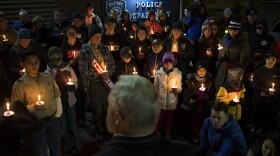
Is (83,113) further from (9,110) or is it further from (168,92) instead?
(9,110)

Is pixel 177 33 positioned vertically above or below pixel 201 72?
above

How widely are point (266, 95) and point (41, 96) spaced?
4248 millimetres

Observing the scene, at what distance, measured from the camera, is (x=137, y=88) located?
1769mm

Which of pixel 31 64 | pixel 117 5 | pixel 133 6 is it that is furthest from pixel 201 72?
pixel 117 5

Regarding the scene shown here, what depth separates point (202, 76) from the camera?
600 centimetres

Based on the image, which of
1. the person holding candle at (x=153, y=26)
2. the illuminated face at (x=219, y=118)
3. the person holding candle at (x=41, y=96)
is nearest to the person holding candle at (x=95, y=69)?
the person holding candle at (x=41, y=96)

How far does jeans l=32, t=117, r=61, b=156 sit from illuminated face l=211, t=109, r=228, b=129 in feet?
7.51

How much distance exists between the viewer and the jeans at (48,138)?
168 inches

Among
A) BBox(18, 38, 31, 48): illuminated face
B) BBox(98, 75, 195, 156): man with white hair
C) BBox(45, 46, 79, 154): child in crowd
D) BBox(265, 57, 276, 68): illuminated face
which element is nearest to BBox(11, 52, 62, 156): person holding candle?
BBox(45, 46, 79, 154): child in crowd

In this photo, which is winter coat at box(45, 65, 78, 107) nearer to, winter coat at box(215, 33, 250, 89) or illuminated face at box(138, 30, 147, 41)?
illuminated face at box(138, 30, 147, 41)

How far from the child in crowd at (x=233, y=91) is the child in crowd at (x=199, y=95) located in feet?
0.84

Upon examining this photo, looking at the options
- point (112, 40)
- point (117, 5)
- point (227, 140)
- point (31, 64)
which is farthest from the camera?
point (117, 5)

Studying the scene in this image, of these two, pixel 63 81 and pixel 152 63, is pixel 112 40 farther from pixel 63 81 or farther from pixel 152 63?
pixel 63 81

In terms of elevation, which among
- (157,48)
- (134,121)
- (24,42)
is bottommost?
(134,121)
